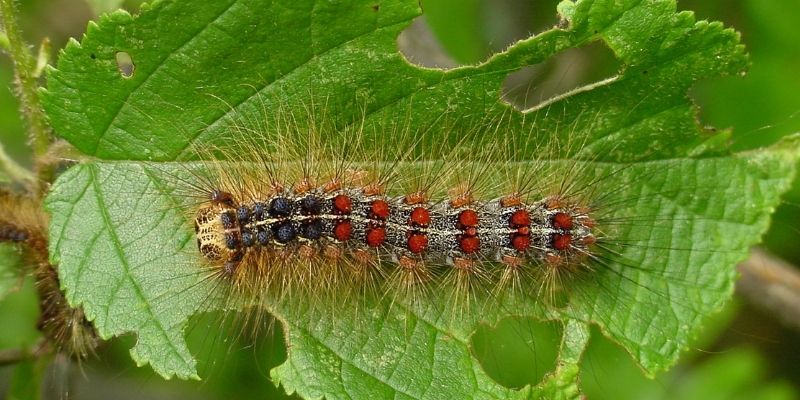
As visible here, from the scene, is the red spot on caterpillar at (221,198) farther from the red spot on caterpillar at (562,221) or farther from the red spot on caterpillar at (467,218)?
the red spot on caterpillar at (562,221)

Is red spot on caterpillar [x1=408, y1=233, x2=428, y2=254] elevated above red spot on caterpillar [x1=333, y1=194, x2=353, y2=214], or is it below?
below

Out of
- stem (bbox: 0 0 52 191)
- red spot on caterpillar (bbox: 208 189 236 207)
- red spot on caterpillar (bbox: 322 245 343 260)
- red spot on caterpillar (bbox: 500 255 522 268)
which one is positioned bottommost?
red spot on caterpillar (bbox: 500 255 522 268)

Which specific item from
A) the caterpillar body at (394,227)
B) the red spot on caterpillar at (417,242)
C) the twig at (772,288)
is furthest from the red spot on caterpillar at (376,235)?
the twig at (772,288)

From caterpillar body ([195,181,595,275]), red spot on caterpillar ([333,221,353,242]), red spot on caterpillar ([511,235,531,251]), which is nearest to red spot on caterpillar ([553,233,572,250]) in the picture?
caterpillar body ([195,181,595,275])

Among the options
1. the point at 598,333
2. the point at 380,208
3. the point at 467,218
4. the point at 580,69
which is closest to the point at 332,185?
the point at 380,208

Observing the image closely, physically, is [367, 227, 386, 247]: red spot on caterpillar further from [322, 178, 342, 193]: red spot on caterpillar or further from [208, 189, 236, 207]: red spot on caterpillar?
[208, 189, 236, 207]: red spot on caterpillar

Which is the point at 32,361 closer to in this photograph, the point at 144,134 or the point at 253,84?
the point at 144,134
